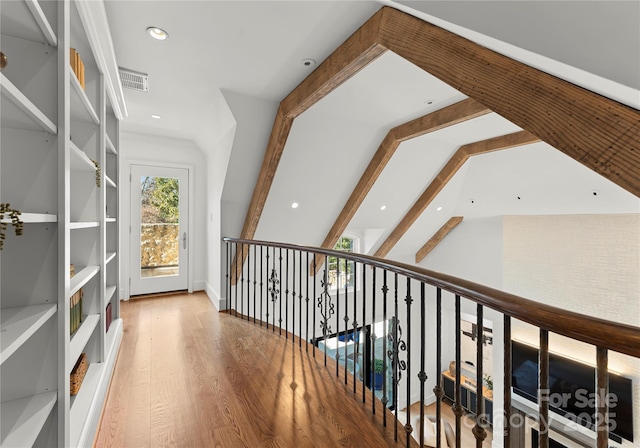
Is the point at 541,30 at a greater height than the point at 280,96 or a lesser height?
lesser

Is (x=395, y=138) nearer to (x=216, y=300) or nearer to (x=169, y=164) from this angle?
(x=216, y=300)

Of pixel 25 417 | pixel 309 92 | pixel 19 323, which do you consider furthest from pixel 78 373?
pixel 309 92

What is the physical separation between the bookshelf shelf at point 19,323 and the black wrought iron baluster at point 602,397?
1.53 meters

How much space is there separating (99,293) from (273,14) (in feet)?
7.42

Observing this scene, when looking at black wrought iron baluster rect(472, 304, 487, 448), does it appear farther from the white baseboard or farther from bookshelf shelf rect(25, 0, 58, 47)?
the white baseboard

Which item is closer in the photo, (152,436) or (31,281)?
(31,281)

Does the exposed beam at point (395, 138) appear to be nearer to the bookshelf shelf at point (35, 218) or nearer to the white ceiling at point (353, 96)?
the white ceiling at point (353, 96)

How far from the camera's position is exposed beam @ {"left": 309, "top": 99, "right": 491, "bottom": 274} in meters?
3.11

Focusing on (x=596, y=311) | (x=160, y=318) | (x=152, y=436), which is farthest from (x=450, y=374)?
(x=152, y=436)

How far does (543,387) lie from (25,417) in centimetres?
174

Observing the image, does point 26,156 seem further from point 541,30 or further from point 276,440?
point 541,30

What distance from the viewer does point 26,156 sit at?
1175 millimetres

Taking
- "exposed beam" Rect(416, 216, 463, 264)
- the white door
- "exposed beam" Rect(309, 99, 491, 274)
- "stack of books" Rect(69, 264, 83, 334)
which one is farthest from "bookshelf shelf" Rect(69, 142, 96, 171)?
"exposed beam" Rect(416, 216, 463, 264)

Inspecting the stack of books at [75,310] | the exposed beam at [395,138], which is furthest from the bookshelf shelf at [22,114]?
the exposed beam at [395,138]
